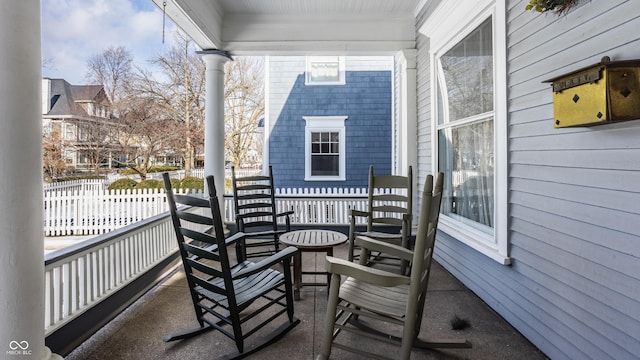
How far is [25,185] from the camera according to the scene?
1.49 metres

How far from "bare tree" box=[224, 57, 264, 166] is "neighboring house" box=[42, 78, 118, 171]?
4311 mm

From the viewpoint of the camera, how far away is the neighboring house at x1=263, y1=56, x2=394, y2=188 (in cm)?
710

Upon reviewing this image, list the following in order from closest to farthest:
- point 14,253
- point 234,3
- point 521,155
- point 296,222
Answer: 1. point 14,253
2. point 521,155
3. point 234,3
4. point 296,222

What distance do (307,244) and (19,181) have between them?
1.97 meters

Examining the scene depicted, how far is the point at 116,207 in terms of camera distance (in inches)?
238

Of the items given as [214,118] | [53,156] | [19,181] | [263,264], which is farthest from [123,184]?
[263,264]

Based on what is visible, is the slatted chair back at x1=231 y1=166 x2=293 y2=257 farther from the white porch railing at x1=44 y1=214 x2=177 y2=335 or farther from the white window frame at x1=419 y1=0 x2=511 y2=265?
the white window frame at x1=419 y1=0 x2=511 y2=265

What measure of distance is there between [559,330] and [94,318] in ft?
9.91

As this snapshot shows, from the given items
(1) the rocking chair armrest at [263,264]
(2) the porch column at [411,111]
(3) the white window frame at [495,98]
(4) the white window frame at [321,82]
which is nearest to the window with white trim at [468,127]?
(3) the white window frame at [495,98]

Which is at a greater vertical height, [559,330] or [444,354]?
[559,330]

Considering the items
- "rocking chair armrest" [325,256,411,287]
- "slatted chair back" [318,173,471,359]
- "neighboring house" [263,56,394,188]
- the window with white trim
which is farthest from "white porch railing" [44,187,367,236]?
"rocking chair armrest" [325,256,411,287]

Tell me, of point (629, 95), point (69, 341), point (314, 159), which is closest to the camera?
point (629, 95)

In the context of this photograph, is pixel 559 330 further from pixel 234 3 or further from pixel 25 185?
pixel 234 3

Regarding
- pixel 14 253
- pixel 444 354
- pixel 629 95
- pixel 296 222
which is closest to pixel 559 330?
pixel 444 354
